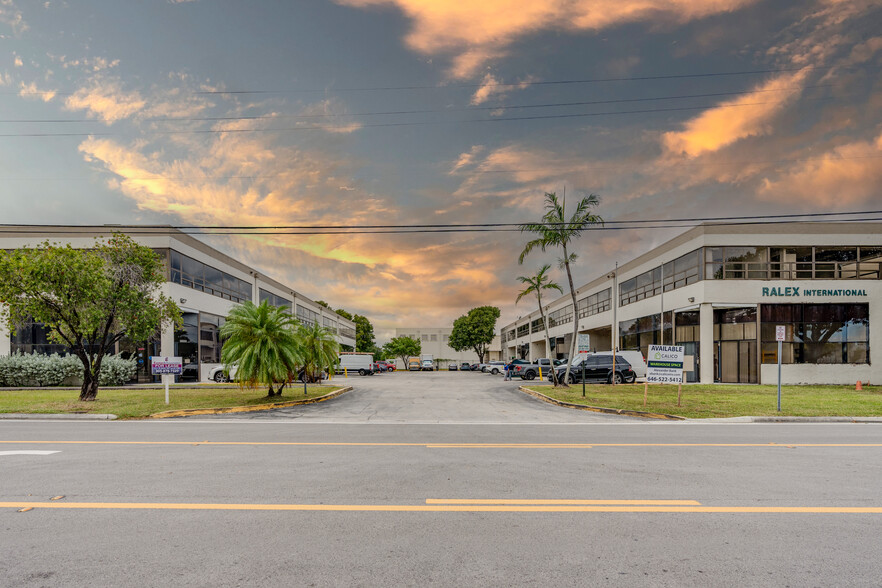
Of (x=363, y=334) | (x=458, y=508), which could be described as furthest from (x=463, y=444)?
(x=363, y=334)

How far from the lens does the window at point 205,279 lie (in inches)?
1268

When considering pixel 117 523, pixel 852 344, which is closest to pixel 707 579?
pixel 117 523

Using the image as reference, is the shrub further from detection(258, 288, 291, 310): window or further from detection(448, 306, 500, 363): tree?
detection(448, 306, 500, 363): tree

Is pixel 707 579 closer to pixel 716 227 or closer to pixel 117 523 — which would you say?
pixel 117 523

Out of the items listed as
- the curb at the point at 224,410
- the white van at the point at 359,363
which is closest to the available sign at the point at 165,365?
the curb at the point at 224,410

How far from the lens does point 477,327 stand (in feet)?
315

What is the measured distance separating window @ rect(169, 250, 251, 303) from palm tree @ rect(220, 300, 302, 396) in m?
16.1

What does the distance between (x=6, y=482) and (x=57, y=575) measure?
13.0 ft

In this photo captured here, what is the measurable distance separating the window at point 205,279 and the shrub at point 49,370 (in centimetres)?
615

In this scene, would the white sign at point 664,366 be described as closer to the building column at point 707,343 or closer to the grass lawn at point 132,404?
the grass lawn at point 132,404

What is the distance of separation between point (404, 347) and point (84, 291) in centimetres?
9628

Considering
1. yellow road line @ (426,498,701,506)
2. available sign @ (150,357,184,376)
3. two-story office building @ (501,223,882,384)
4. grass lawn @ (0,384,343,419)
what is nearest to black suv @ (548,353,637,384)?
two-story office building @ (501,223,882,384)

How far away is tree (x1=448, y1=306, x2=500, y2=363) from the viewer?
314 ft

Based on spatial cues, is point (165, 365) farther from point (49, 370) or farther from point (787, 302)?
point (787, 302)
